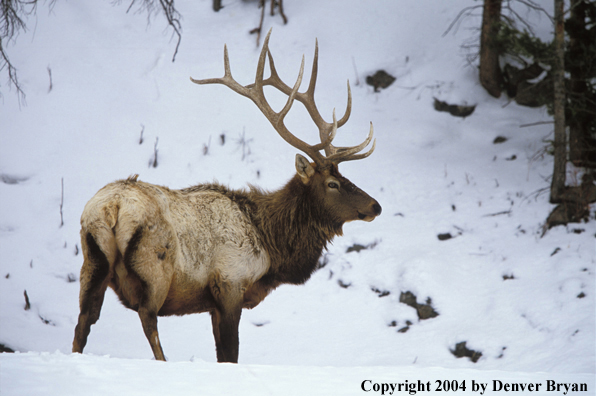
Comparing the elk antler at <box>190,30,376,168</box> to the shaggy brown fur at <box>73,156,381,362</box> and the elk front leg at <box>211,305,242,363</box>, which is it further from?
the elk front leg at <box>211,305,242,363</box>

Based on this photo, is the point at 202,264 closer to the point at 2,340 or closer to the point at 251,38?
the point at 2,340

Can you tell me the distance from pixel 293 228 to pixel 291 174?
11.9ft

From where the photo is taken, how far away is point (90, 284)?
369 cm

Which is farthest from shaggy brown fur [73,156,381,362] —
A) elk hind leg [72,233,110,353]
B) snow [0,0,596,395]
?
snow [0,0,596,395]

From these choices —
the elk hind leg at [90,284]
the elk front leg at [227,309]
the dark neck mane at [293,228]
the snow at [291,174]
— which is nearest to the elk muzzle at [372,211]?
the dark neck mane at [293,228]

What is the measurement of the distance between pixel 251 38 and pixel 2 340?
312 inches

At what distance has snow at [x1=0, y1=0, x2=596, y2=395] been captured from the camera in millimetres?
5684

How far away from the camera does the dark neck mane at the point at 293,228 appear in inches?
201

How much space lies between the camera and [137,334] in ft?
20.7

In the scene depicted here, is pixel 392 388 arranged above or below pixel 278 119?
below

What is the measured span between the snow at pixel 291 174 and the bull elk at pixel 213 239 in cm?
107

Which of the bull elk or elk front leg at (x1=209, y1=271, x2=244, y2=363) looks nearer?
the bull elk

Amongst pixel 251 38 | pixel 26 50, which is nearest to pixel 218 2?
pixel 251 38

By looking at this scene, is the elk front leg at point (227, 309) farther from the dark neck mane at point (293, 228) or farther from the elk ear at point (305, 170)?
the elk ear at point (305, 170)
